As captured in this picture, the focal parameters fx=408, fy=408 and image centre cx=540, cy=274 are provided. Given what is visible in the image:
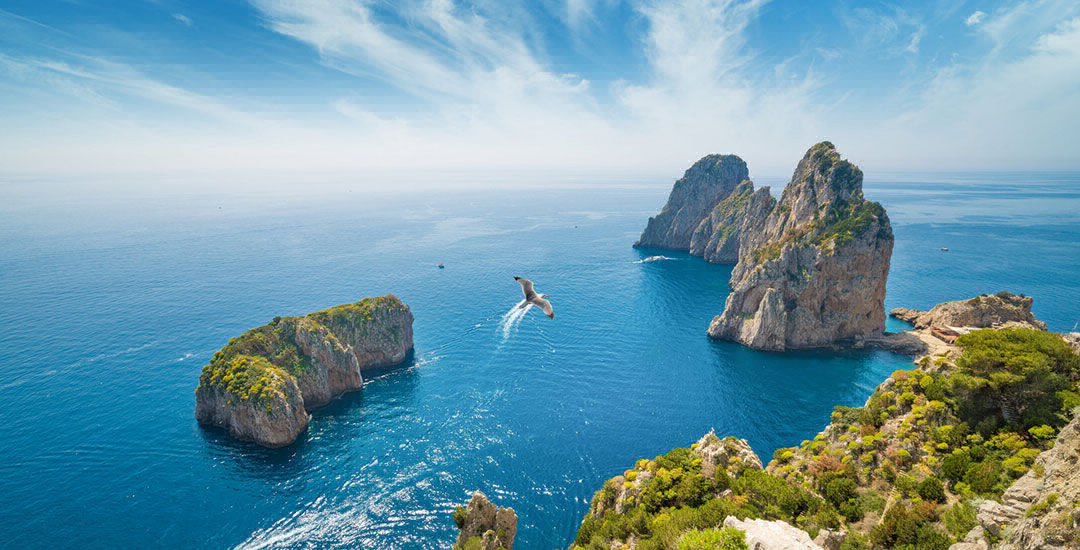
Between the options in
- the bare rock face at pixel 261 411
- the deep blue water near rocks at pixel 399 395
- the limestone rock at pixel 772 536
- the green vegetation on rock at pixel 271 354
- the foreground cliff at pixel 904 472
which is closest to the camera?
the limestone rock at pixel 772 536

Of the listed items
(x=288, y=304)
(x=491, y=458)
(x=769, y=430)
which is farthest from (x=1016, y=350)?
(x=288, y=304)

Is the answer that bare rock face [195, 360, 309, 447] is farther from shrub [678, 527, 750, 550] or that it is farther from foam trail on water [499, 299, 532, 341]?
shrub [678, 527, 750, 550]

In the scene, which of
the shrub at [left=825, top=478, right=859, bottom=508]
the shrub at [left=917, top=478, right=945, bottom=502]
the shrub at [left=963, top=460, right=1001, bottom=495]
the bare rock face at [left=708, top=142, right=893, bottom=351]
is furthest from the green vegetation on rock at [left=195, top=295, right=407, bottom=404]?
the bare rock face at [left=708, top=142, right=893, bottom=351]

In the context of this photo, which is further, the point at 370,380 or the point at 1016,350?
the point at 370,380

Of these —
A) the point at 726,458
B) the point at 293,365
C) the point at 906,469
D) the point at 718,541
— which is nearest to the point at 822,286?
the point at 906,469

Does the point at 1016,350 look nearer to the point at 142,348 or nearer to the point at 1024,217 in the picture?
the point at 142,348

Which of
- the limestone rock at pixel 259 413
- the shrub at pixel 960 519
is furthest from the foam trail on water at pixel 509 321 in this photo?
the shrub at pixel 960 519

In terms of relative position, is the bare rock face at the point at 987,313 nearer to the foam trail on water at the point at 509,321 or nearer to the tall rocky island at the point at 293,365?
the foam trail on water at the point at 509,321
